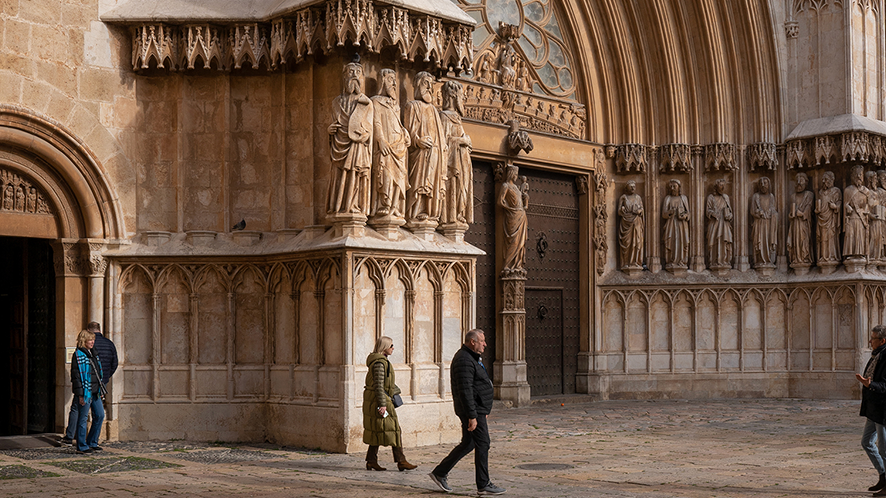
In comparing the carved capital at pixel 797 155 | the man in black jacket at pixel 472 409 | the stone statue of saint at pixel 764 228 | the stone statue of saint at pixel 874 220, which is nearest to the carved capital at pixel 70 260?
the man in black jacket at pixel 472 409

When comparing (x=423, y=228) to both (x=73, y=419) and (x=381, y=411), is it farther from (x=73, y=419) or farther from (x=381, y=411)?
(x=73, y=419)

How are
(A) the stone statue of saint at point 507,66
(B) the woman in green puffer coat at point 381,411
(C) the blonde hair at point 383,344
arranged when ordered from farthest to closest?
1. (A) the stone statue of saint at point 507,66
2. (C) the blonde hair at point 383,344
3. (B) the woman in green puffer coat at point 381,411

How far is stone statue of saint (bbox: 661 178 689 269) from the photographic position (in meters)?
19.5

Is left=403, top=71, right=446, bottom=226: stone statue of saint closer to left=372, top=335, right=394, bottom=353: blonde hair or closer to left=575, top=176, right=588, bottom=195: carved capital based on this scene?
left=372, top=335, right=394, bottom=353: blonde hair

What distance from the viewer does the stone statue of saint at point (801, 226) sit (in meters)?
19.4

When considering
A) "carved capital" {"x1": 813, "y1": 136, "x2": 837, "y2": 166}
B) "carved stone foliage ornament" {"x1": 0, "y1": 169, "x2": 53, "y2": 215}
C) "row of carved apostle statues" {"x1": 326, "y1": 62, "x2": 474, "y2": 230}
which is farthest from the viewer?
"carved capital" {"x1": 813, "y1": 136, "x2": 837, "y2": 166}

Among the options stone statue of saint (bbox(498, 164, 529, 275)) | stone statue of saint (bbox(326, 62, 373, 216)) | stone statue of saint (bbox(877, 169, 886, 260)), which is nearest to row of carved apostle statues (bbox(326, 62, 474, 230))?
stone statue of saint (bbox(326, 62, 373, 216))

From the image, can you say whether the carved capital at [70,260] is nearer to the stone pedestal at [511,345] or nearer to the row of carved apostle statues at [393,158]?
the row of carved apostle statues at [393,158]

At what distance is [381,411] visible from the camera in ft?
33.6

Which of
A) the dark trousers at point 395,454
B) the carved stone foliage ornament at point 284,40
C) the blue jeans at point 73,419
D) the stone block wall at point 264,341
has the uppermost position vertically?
the carved stone foliage ornament at point 284,40

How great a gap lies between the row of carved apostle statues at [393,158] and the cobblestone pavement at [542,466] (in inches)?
102

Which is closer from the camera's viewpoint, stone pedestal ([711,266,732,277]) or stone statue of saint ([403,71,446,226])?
stone statue of saint ([403,71,446,226])

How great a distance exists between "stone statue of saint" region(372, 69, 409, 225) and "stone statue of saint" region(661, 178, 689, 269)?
849cm

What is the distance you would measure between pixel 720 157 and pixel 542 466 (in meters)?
10.8
